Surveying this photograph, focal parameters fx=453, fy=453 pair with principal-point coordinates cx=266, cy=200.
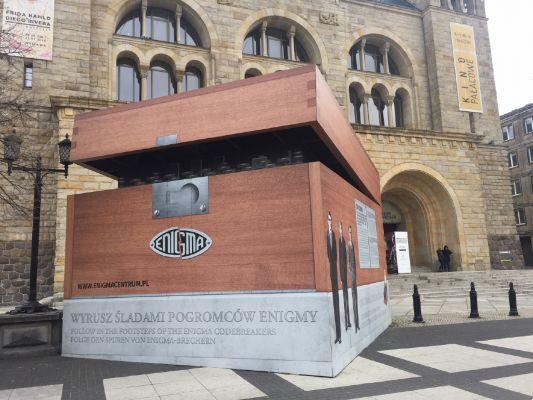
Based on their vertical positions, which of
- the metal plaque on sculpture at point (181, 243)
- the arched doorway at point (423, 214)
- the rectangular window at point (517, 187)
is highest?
the rectangular window at point (517, 187)

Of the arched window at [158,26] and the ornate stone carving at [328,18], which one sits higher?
the ornate stone carving at [328,18]

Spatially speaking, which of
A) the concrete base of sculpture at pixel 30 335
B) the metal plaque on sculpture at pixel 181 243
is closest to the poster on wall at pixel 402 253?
the metal plaque on sculpture at pixel 181 243

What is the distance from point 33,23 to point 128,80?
4520 mm

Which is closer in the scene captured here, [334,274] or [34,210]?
[334,274]

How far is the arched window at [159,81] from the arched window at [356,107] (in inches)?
405

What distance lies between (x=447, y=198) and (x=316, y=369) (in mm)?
20216

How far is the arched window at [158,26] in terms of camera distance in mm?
22094

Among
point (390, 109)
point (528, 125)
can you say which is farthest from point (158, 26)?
point (528, 125)

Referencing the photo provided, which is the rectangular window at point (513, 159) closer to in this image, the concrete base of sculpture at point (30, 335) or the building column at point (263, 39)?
the building column at point (263, 39)

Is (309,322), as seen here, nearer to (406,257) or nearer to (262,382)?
(262,382)

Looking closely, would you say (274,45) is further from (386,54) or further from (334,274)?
(334,274)

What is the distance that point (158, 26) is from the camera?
2252cm

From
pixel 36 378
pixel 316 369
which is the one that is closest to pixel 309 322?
pixel 316 369

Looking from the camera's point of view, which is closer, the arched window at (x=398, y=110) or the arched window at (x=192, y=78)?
the arched window at (x=192, y=78)
